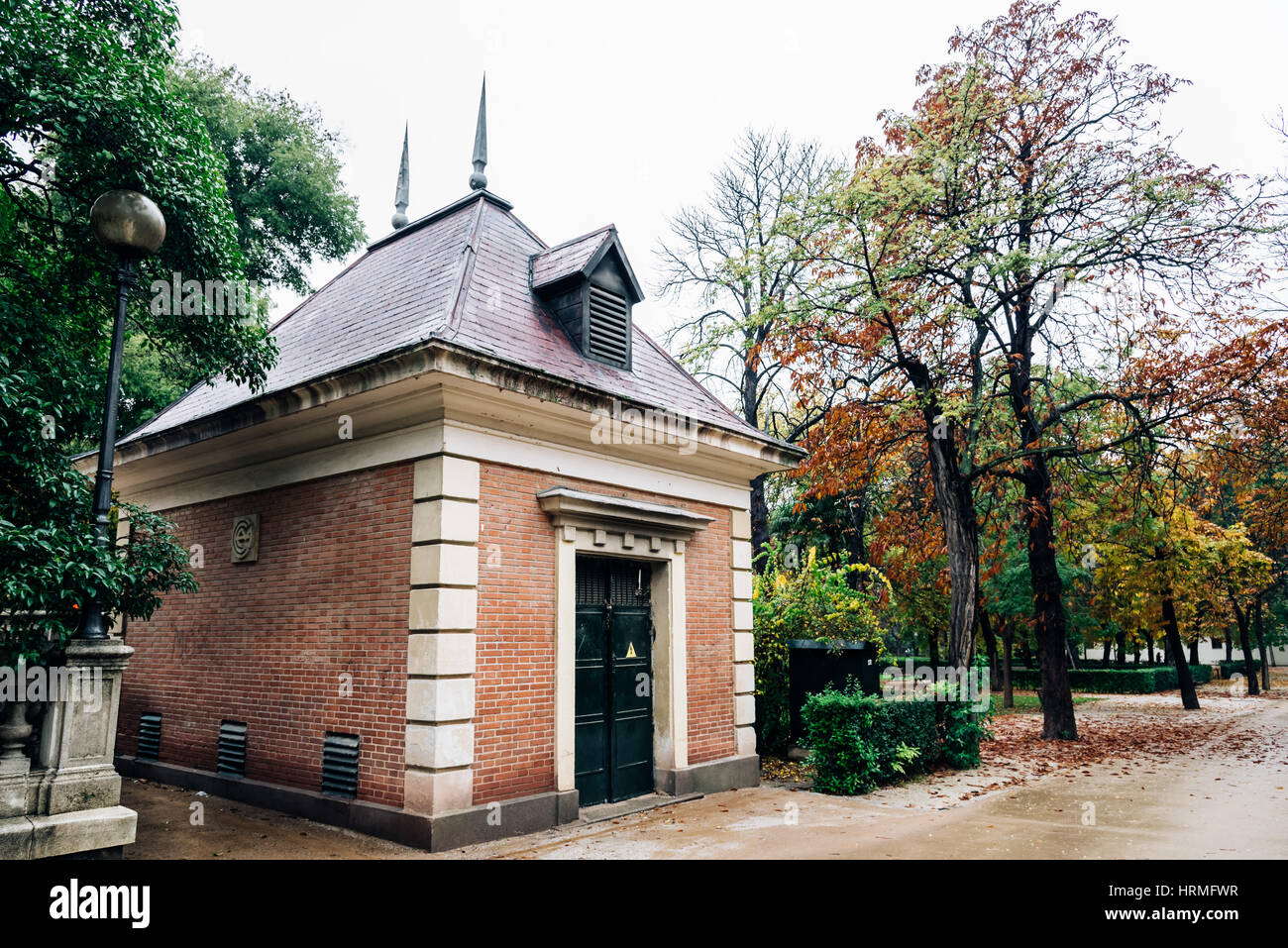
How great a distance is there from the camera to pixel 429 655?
7.82 metres

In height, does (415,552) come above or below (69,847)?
above

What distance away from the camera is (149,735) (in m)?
11.6

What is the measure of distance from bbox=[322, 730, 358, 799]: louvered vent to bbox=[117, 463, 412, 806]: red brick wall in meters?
0.13

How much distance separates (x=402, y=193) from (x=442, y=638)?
10.7 meters

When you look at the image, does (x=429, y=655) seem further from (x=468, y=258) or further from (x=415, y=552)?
(x=468, y=258)

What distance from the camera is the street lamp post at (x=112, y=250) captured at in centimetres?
622

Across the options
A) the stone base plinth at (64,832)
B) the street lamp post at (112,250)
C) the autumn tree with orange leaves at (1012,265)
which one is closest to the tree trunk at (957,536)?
the autumn tree with orange leaves at (1012,265)

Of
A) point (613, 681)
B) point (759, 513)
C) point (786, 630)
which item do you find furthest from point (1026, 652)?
point (613, 681)

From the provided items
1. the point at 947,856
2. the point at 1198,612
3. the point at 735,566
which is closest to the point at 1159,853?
the point at 947,856

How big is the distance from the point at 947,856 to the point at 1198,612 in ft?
114

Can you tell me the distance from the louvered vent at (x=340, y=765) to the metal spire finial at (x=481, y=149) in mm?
8829

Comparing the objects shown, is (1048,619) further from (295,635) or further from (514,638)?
(295,635)

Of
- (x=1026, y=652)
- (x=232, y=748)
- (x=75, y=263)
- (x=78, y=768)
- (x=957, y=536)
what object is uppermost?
(x=75, y=263)
